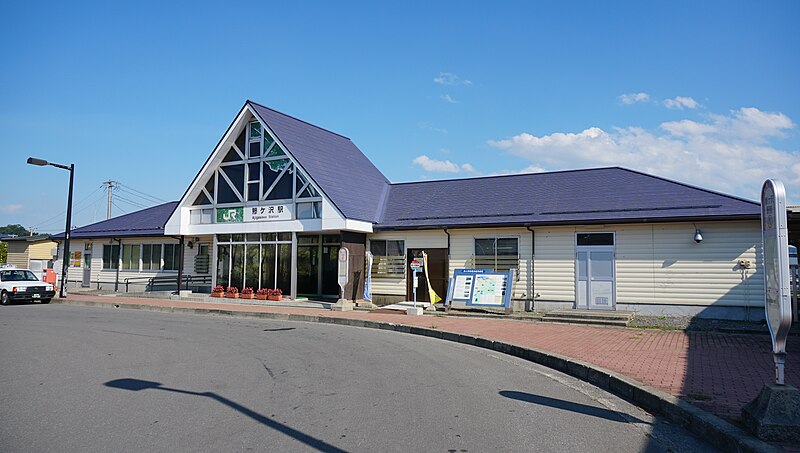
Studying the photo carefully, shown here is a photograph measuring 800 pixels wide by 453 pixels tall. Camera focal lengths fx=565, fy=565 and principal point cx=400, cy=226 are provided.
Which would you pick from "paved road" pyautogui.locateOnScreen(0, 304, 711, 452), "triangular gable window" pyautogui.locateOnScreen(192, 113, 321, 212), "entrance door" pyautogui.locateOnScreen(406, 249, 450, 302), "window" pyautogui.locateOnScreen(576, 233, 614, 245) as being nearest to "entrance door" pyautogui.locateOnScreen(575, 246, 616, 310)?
"window" pyautogui.locateOnScreen(576, 233, 614, 245)

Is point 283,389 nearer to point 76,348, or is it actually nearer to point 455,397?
point 455,397

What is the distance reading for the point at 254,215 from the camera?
23.4 m

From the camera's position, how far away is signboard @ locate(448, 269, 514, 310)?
61.9ft

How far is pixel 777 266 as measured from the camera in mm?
5734

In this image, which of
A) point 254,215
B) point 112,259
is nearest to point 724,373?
point 254,215

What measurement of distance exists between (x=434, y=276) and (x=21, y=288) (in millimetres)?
17128

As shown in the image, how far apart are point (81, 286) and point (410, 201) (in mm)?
20212

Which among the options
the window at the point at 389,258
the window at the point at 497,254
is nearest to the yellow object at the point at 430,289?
the window at the point at 389,258

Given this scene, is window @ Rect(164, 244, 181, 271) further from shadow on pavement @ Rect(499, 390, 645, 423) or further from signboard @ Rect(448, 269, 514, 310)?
shadow on pavement @ Rect(499, 390, 645, 423)

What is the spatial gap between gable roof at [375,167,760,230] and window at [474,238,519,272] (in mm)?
749

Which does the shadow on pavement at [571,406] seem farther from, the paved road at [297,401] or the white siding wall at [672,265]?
the white siding wall at [672,265]

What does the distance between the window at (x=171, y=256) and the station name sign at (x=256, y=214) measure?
5249mm

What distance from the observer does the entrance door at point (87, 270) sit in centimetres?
3129

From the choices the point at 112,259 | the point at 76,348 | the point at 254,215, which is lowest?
the point at 76,348
